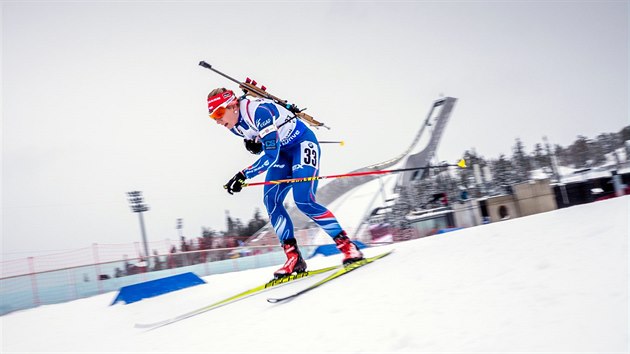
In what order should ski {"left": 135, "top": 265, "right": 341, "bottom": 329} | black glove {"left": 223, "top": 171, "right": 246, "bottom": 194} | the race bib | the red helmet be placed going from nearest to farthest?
ski {"left": 135, "top": 265, "right": 341, "bottom": 329} → black glove {"left": 223, "top": 171, "right": 246, "bottom": 194} → the red helmet → the race bib

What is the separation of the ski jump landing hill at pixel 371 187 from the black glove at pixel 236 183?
20.3 meters

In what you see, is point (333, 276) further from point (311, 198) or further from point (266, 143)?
point (266, 143)

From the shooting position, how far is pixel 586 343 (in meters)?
1.25

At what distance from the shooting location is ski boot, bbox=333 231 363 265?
351cm

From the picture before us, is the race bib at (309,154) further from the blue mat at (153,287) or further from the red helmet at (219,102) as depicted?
the blue mat at (153,287)

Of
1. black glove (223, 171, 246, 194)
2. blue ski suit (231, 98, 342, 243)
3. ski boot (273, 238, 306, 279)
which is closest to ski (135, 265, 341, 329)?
ski boot (273, 238, 306, 279)

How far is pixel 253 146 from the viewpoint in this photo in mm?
3859

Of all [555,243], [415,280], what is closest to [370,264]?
[415,280]

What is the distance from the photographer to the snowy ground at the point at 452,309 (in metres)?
1.42

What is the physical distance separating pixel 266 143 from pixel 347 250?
3.87 ft

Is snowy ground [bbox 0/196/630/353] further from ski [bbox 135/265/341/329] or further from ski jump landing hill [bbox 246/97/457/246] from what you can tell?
ski jump landing hill [bbox 246/97/457/246]

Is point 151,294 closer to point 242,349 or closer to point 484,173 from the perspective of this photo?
point 242,349

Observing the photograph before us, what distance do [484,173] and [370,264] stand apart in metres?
18.1

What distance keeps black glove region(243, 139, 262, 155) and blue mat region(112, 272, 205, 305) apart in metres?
1.97
